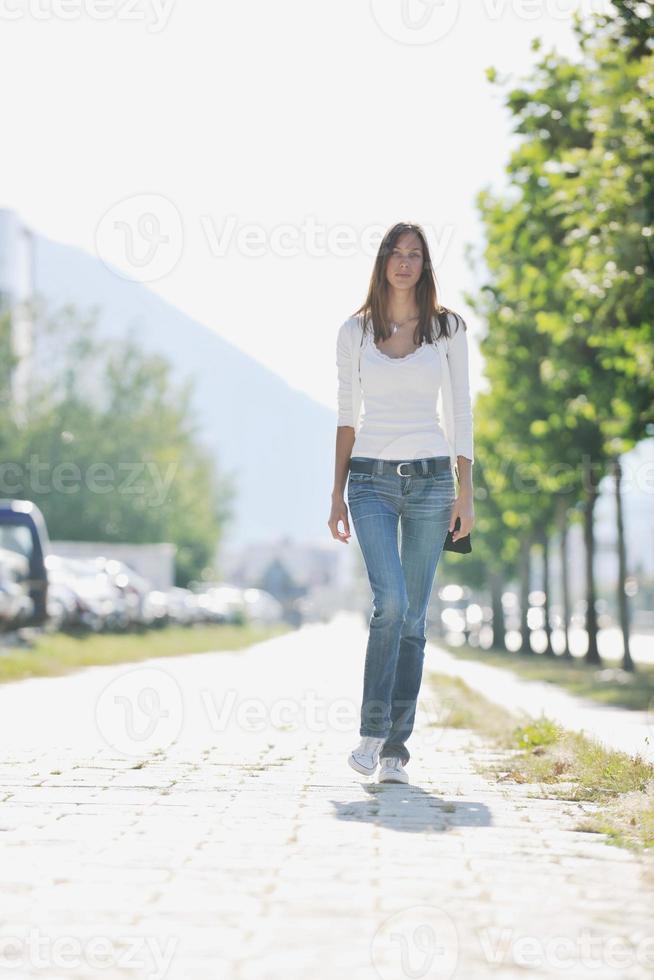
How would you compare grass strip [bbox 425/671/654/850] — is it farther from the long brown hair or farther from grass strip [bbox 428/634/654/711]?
grass strip [bbox 428/634/654/711]

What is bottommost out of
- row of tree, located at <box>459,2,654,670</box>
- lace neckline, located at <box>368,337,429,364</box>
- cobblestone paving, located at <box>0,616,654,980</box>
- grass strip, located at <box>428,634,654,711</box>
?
grass strip, located at <box>428,634,654,711</box>

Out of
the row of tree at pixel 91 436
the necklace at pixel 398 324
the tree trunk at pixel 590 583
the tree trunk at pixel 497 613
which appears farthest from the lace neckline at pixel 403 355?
the row of tree at pixel 91 436

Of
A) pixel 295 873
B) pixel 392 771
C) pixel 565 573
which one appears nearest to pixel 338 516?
pixel 392 771

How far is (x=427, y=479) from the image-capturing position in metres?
7.16

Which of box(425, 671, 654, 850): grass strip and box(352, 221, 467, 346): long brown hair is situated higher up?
box(352, 221, 467, 346): long brown hair

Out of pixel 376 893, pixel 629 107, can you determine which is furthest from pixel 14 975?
pixel 629 107

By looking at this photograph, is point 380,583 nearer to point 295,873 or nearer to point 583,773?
point 583,773

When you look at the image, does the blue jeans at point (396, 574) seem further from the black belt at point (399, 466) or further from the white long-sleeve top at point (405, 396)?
the white long-sleeve top at point (405, 396)

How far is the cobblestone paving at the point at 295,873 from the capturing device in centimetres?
378

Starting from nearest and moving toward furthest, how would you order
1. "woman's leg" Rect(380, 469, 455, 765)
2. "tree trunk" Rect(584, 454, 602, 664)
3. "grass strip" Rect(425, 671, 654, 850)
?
"grass strip" Rect(425, 671, 654, 850)
"woman's leg" Rect(380, 469, 455, 765)
"tree trunk" Rect(584, 454, 602, 664)

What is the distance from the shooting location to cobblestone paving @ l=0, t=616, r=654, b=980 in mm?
3783

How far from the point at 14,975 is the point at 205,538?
73.7 m

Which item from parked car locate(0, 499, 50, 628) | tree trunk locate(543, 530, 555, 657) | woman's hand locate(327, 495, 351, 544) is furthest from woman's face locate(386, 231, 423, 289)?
tree trunk locate(543, 530, 555, 657)

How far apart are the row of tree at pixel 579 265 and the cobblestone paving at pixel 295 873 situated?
312 inches
